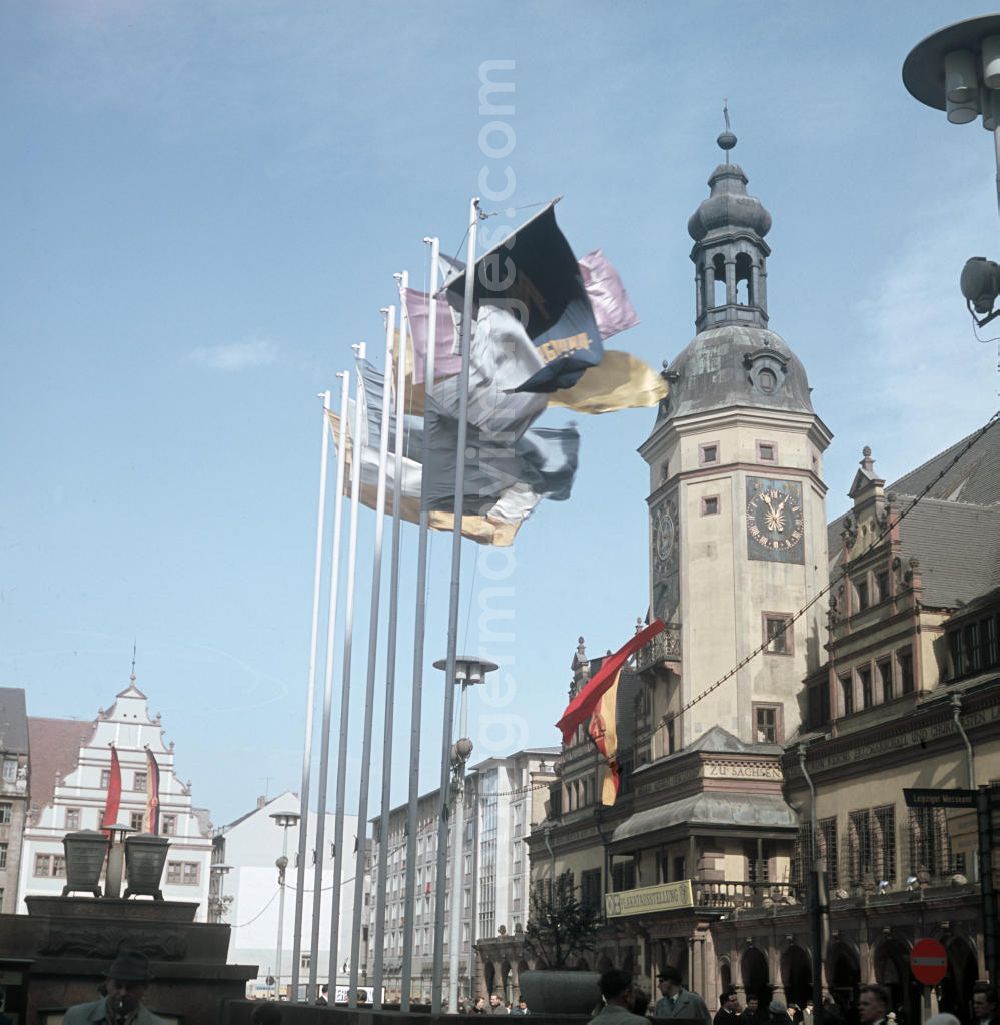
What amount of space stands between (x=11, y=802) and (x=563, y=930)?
45.6 meters

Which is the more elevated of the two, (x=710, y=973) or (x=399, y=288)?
(x=399, y=288)

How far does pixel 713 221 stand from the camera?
67.1 m

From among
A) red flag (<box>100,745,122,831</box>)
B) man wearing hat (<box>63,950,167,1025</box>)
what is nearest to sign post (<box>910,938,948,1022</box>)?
man wearing hat (<box>63,950,167,1025</box>)

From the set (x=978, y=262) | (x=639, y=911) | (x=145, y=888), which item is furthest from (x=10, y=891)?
(x=978, y=262)

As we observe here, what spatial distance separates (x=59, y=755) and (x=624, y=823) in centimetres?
5714

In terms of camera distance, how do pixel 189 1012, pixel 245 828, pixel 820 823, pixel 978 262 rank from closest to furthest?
pixel 978 262 → pixel 189 1012 → pixel 820 823 → pixel 245 828

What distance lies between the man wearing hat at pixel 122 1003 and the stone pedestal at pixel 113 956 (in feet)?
61.5

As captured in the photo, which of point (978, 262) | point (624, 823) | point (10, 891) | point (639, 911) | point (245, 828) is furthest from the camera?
point (245, 828)

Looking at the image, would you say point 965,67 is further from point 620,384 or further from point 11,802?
point 11,802

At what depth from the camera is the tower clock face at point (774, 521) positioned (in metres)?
59.4

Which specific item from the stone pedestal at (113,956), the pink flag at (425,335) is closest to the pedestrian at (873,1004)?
the stone pedestal at (113,956)

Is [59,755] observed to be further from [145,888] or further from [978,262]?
[978,262]

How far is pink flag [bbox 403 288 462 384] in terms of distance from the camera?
102 feet

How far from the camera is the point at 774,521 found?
59.8 metres
